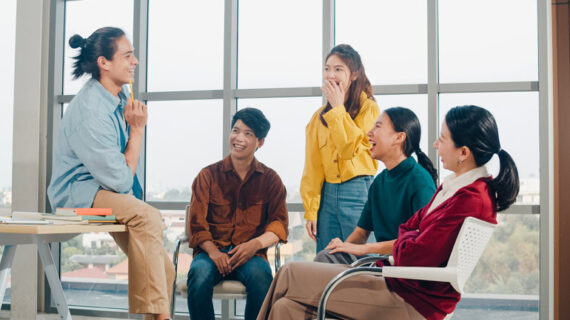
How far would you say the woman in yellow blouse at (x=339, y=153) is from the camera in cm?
285

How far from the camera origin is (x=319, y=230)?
2.96 metres

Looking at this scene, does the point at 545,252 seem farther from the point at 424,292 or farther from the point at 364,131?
the point at 424,292

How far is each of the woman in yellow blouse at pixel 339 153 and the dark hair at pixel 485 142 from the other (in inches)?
37.5

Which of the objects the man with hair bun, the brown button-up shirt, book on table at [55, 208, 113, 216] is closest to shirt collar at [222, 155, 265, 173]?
the brown button-up shirt

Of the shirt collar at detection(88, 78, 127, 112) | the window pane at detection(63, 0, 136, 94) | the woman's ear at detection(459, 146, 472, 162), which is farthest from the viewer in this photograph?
the window pane at detection(63, 0, 136, 94)

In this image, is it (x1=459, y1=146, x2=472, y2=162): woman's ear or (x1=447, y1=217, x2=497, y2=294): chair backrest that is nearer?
(x1=447, y1=217, x2=497, y2=294): chair backrest

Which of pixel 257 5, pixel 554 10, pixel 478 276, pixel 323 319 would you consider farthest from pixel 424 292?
pixel 257 5

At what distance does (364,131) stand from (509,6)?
1311 mm

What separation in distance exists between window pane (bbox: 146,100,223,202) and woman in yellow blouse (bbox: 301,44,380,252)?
3.09ft

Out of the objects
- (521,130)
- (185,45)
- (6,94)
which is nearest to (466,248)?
(521,130)

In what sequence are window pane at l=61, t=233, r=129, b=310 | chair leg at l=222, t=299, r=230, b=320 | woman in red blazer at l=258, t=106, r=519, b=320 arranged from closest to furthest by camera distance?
woman in red blazer at l=258, t=106, r=519, b=320 < chair leg at l=222, t=299, r=230, b=320 < window pane at l=61, t=233, r=129, b=310

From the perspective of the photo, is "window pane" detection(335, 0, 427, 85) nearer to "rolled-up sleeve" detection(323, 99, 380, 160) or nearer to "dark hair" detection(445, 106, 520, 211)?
"rolled-up sleeve" detection(323, 99, 380, 160)

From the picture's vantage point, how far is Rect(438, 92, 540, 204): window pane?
3.31 metres

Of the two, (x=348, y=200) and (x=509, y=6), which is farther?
(x=509, y=6)
